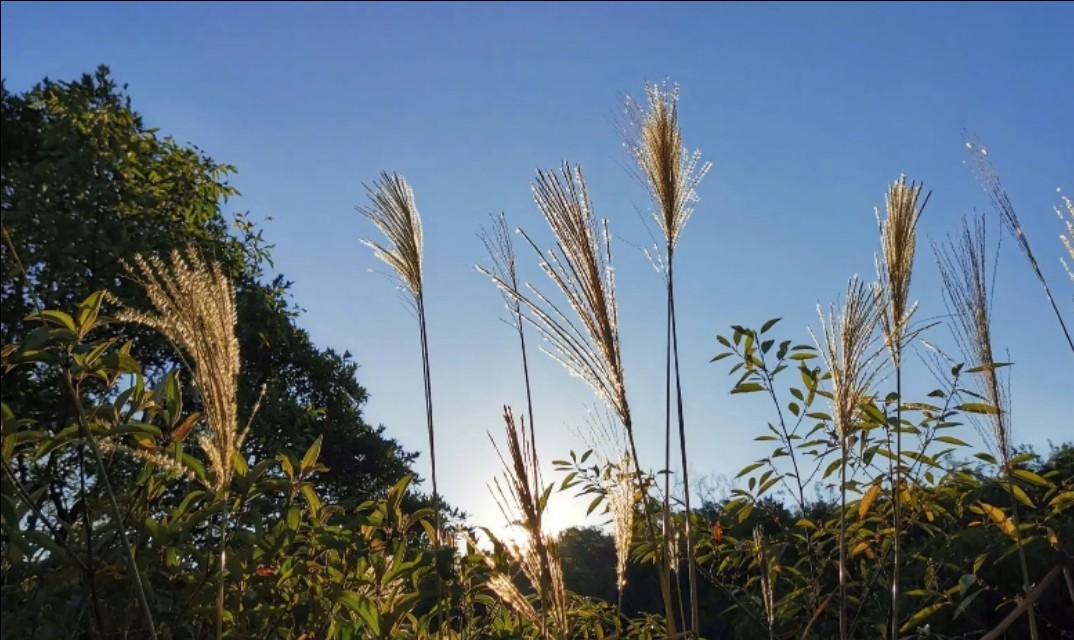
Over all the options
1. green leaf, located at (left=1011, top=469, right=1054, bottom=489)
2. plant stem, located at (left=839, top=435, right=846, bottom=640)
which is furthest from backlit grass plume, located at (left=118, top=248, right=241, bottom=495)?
green leaf, located at (left=1011, top=469, right=1054, bottom=489)

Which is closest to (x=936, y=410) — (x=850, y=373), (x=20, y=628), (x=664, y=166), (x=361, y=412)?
(x=850, y=373)

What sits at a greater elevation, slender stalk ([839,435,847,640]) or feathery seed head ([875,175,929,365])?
feathery seed head ([875,175,929,365])

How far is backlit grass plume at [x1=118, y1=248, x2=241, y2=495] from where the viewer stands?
1361mm

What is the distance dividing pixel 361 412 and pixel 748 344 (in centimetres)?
1007

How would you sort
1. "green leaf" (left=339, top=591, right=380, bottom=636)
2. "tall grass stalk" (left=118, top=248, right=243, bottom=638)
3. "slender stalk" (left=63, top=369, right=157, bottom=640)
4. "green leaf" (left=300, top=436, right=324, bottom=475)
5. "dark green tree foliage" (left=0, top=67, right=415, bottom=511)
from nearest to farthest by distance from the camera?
1. "slender stalk" (left=63, top=369, right=157, bottom=640)
2. "tall grass stalk" (left=118, top=248, right=243, bottom=638)
3. "green leaf" (left=339, top=591, right=380, bottom=636)
4. "green leaf" (left=300, top=436, right=324, bottom=475)
5. "dark green tree foliage" (left=0, top=67, right=415, bottom=511)

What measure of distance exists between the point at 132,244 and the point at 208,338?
8456mm

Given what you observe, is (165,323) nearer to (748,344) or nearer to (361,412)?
(748,344)

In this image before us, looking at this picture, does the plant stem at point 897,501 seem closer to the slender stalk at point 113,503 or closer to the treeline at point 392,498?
the treeline at point 392,498

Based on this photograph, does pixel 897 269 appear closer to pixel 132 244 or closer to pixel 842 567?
pixel 842 567

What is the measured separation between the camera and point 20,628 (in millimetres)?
1721

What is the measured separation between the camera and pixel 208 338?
1394 millimetres

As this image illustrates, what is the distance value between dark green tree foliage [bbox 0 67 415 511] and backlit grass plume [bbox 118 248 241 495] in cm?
723

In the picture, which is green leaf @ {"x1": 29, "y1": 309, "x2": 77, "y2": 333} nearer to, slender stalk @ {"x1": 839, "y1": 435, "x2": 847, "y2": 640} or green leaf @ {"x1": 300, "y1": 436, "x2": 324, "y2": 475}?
green leaf @ {"x1": 300, "y1": 436, "x2": 324, "y2": 475}

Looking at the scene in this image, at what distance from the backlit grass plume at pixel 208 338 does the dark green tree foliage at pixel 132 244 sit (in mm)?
7232
